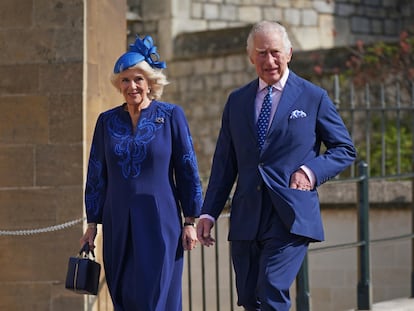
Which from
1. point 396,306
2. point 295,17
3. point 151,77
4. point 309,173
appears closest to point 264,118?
point 309,173

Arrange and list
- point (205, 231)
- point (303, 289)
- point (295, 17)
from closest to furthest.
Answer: point (205, 231)
point (303, 289)
point (295, 17)

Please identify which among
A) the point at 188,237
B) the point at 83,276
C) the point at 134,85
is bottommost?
the point at 83,276

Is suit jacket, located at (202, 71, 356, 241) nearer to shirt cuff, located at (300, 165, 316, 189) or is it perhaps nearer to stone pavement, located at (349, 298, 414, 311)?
shirt cuff, located at (300, 165, 316, 189)

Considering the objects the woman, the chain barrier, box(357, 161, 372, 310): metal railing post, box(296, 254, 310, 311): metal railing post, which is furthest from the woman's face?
box(357, 161, 372, 310): metal railing post

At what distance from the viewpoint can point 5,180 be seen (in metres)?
7.59

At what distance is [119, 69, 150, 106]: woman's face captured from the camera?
20.0ft

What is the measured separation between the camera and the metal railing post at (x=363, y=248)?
Answer: 843 centimetres

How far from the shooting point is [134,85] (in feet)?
20.0

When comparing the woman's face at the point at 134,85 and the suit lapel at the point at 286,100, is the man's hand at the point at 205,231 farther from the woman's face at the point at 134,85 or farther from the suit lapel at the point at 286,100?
the woman's face at the point at 134,85

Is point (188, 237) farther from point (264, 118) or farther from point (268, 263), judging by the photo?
point (264, 118)

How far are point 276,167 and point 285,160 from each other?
2.0 inches

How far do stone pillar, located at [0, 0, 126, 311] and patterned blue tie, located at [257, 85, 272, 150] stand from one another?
1.95 metres

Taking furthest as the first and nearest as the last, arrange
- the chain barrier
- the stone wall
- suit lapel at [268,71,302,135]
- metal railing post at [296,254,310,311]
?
the stone wall, metal railing post at [296,254,310,311], the chain barrier, suit lapel at [268,71,302,135]

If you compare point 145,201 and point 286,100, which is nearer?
point 286,100
